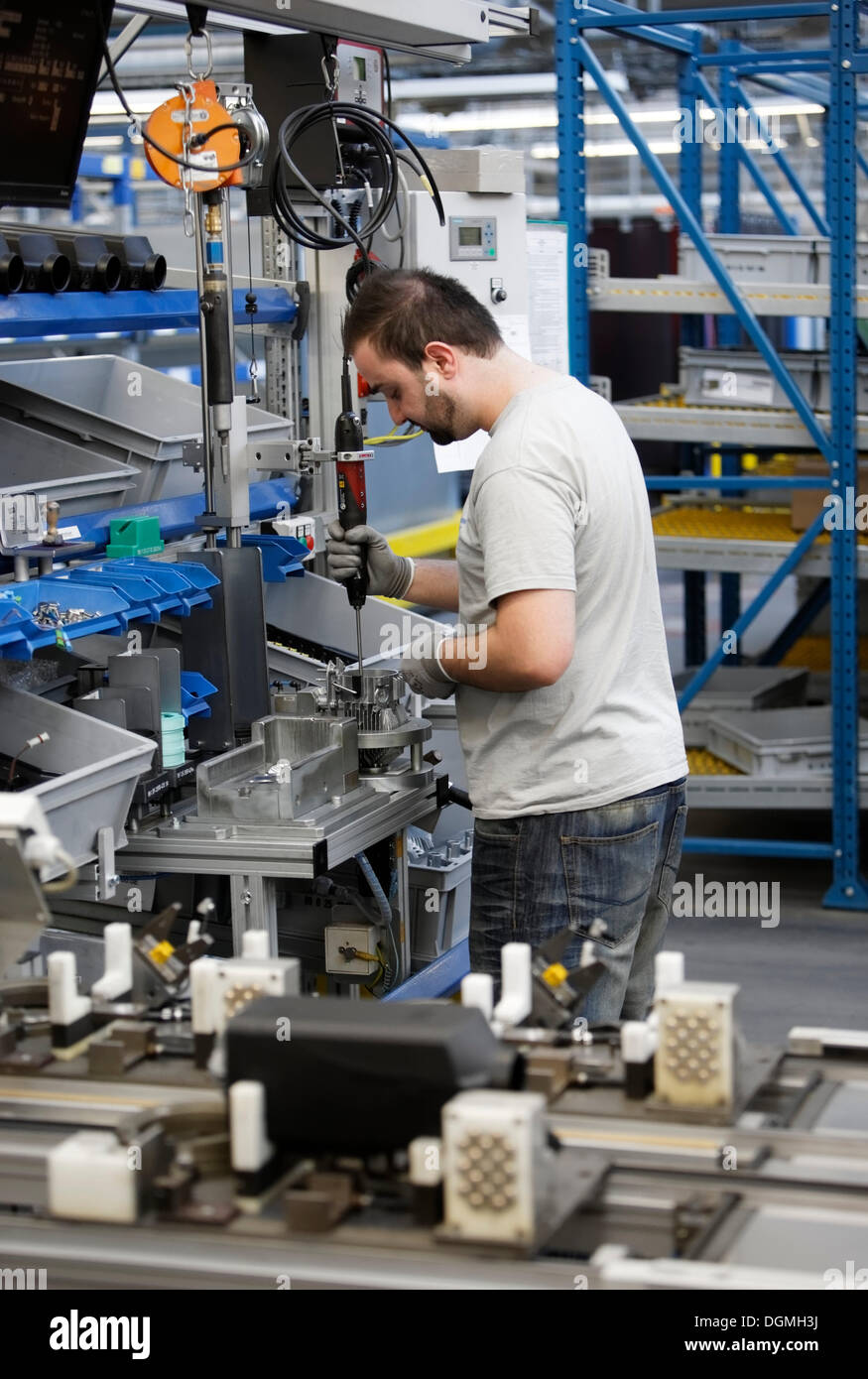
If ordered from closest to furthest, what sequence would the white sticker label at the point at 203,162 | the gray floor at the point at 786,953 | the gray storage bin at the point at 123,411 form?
the white sticker label at the point at 203,162, the gray storage bin at the point at 123,411, the gray floor at the point at 786,953

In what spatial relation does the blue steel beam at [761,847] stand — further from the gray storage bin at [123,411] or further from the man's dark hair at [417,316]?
the man's dark hair at [417,316]

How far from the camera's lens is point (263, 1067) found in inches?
51.2

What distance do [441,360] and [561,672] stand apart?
0.48 meters

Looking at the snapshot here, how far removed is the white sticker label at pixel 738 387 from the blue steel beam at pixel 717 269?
0.13 m

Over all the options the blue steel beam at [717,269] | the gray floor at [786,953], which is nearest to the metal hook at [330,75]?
the blue steel beam at [717,269]

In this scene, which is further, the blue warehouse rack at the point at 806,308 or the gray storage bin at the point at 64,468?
the blue warehouse rack at the point at 806,308

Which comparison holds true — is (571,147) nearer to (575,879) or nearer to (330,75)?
(330,75)

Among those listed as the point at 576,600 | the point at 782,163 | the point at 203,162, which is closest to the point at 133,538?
the point at 203,162

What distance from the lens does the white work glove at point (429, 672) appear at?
7.88 ft

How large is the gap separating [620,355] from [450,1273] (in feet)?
30.1

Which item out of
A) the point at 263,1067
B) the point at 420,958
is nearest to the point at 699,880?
the point at 420,958

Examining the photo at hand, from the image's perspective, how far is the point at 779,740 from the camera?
5.18 meters

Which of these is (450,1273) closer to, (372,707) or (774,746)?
(372,707)

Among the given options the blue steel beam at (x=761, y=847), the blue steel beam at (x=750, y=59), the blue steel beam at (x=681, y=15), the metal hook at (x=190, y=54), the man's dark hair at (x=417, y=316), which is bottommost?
the blue steel beam at (x=761, y=847)
